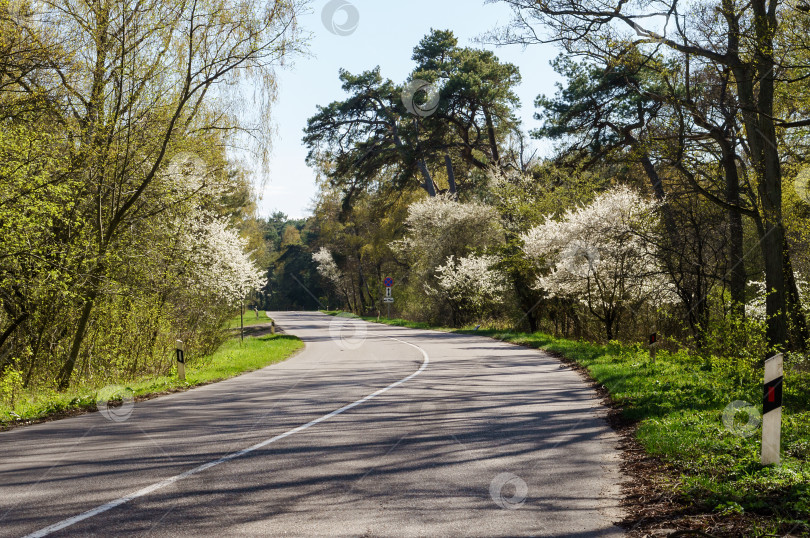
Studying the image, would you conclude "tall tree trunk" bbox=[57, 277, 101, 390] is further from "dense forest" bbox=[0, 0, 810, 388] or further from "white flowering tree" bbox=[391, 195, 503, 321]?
"white flowering tree" bbox=[391, 195, 503, 321]

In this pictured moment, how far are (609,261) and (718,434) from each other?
1806 cm

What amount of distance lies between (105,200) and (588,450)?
12207mm

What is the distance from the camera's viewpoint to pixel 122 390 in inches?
533

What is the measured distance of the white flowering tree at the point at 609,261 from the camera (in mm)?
23844

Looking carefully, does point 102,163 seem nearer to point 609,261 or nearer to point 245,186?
point 245,186

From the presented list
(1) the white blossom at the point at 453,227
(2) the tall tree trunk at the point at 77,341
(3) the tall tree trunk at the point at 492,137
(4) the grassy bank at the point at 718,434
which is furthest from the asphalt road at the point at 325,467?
(1) the white blossom at the point at 453,227

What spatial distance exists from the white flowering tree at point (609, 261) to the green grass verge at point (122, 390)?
10930 mm

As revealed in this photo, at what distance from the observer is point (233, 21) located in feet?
50.3
